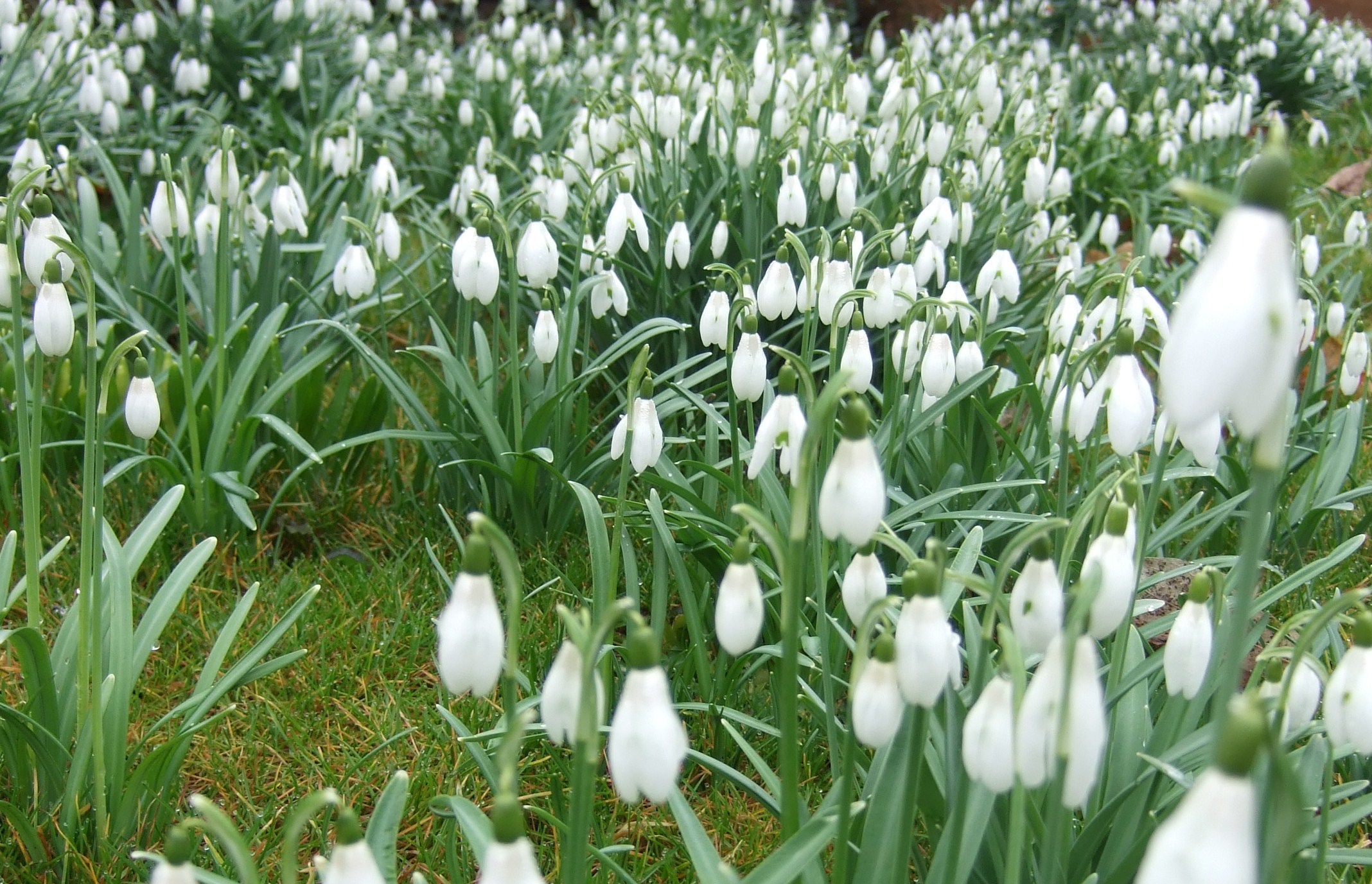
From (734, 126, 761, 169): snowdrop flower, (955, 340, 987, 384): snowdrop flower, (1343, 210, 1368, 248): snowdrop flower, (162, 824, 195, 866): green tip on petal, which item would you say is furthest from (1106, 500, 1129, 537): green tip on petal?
(1343, 210, 1368, 248): snowdrop flower

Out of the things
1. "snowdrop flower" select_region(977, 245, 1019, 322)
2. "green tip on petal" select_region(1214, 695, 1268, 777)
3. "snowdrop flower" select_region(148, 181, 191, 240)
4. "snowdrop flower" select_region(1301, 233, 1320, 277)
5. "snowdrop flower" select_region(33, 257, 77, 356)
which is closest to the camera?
"green tip on petal" select_region(1214, 695, 1268, 777)

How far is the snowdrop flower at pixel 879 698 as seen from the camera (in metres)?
1.29

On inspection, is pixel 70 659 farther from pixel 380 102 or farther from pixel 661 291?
pixel 380 102

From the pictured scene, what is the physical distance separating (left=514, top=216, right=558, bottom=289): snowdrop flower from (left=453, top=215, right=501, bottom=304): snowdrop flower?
113 mm

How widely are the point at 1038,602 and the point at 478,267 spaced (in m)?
1.66

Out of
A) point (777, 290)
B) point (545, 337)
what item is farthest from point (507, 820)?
point (545, 337)

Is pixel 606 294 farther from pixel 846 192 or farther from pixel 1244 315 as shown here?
pixel 1244 315

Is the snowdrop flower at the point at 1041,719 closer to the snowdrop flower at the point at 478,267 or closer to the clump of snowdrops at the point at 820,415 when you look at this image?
the clump of snowdrops at the point at 820,415

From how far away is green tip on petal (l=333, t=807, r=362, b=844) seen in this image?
1096mm

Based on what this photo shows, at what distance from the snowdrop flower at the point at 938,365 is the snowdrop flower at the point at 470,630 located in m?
1.33

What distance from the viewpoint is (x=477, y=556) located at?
1.22m

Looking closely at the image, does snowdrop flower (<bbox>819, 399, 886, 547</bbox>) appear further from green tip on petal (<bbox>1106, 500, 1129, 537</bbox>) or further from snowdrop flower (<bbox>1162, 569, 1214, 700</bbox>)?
snowdrop flower (<bbox>1162, 569, 1214, 700</bbox>)

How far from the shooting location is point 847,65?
4492 millimetres

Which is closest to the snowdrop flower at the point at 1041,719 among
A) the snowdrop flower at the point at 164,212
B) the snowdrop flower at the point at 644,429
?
the snowdrop flower at the point at 644,429
